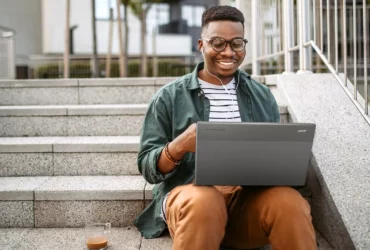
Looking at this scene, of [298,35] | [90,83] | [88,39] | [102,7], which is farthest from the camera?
[102,7]

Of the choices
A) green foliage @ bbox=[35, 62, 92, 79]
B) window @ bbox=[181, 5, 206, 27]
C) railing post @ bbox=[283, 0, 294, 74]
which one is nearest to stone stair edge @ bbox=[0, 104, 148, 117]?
railing post @ bbox=[283, 0, 294, 74]

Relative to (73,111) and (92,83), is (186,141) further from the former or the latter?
(92,83)

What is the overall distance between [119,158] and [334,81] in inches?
57.9

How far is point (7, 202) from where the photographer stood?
218 centimetres

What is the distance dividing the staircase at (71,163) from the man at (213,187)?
0.79ft

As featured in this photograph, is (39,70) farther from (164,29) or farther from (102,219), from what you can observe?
(102,219)

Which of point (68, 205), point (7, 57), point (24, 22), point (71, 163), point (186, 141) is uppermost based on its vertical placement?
point (24, 22)

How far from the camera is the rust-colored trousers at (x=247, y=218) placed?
1.41 meters

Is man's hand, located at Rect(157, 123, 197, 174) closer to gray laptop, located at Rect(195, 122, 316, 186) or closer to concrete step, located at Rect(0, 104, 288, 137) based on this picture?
gray laptop, located at Rect(195, 122, 316, 186)

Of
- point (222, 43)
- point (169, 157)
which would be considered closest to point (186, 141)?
point (169, 157)

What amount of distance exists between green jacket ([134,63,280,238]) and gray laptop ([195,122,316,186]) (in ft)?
0.97

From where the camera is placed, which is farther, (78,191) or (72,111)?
(72,111)

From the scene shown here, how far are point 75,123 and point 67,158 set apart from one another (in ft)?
1.50

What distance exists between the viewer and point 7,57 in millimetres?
5566
